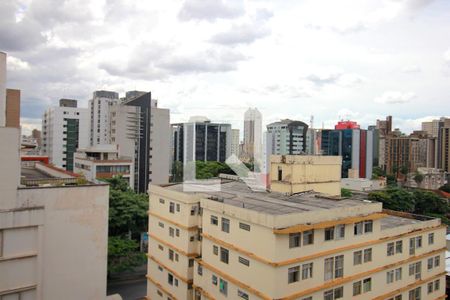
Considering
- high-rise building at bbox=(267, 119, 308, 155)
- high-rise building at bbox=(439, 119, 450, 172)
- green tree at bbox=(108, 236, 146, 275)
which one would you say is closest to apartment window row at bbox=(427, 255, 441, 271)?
green tree at bbox=(108, 236, 146, 275)

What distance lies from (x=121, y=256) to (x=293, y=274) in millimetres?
13496

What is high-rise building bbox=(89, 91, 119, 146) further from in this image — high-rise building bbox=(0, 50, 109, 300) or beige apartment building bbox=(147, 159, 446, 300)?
high-rise building bbox=(0, 50, 109, 300)

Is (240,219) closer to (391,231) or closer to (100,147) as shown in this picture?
(391,231)

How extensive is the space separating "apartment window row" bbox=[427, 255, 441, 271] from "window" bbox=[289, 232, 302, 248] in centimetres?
900

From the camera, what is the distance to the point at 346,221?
503 inches

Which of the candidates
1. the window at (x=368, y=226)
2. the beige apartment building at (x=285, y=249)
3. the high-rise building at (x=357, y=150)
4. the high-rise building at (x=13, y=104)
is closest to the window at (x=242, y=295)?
the beige apartment building at (x=285, y=249)

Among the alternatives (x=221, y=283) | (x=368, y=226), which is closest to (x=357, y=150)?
(x=368, y=226)

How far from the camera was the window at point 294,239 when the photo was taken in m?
11.5

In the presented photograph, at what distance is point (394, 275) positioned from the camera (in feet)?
49.2

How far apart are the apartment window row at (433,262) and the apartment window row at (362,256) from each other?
5.09 m

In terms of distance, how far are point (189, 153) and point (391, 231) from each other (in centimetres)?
3018

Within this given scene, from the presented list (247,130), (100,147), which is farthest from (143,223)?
(247,130)

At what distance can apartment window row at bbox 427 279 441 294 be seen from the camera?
55.5 ft

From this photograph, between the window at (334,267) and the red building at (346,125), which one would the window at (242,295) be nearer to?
the window at (334,267)
